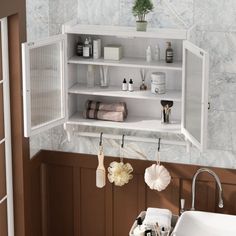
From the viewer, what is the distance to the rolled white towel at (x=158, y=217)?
185 inches

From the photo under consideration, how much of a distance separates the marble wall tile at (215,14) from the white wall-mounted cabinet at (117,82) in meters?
0.18

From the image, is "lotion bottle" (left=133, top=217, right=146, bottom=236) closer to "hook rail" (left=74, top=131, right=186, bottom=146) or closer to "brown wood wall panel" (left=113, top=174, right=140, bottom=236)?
"brown wood wall panel" (left=113, top=174, right=140, bottom=236)

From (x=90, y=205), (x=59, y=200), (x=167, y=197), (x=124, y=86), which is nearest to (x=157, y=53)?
(x=124, y=86)

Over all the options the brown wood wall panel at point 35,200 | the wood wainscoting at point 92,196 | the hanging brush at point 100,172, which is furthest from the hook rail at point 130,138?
the brown wood wall panel at point 35,200

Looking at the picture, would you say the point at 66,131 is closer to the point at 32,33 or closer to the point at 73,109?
the point at 73,109

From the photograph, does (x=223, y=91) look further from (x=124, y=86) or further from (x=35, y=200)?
A: (x=35, y=200)

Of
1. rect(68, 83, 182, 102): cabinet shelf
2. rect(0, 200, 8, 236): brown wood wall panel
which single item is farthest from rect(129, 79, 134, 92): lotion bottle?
rect(0, 200, 8, 236): brown wood wall panel

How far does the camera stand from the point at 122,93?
15.9 feet

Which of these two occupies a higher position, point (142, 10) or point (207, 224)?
point (142, 10)

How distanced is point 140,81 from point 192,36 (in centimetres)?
50

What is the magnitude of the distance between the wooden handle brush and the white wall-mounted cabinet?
23cm

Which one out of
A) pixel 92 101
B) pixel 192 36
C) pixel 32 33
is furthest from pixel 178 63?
pixel 32 33

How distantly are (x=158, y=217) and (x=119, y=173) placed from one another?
16.4 inches

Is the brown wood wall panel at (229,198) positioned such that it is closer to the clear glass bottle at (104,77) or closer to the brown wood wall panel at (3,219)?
the clear glass bottle at (104,77)
